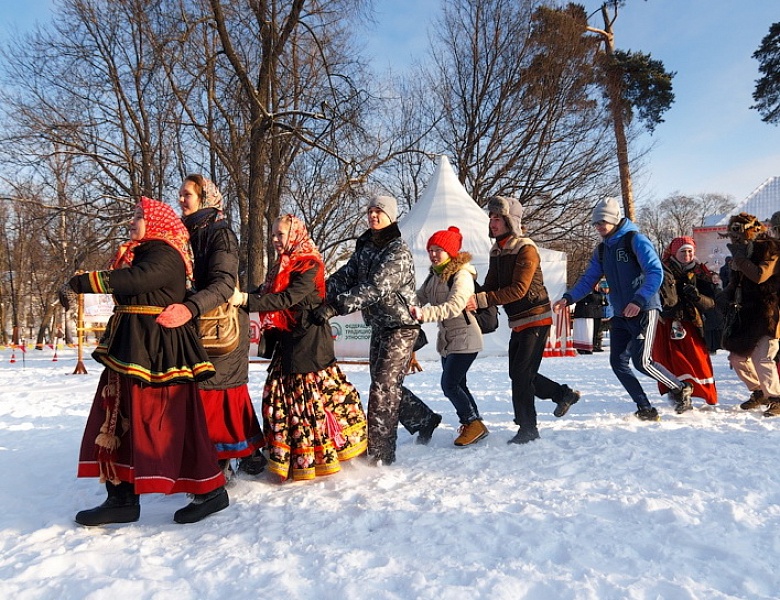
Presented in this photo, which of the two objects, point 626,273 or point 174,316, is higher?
point 626,273

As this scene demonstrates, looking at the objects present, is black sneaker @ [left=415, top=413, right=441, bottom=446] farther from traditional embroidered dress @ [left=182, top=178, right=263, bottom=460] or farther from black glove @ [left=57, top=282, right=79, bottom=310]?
black glove @ [left=57, top=282, right=79, bottom=310]

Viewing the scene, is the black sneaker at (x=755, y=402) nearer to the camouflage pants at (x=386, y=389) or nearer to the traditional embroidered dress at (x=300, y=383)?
the camouflage pants at (x=386, y=389)

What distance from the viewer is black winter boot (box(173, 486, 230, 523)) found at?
2764 millimetres

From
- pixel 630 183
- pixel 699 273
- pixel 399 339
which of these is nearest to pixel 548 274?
pixel 630 183

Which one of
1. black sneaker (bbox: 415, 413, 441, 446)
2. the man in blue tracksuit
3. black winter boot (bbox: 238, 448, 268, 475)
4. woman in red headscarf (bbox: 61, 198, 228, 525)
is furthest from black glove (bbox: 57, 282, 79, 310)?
the man in blue tracksuit

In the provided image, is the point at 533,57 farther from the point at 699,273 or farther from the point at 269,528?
the point at 269,528

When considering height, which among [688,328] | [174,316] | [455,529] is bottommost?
[455,529]

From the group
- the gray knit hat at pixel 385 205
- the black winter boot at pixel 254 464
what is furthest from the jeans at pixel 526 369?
the black winter boot at pixel 254 464

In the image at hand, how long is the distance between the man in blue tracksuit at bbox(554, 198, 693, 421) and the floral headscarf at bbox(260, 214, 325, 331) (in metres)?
2.13

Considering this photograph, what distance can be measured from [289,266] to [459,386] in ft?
5.52

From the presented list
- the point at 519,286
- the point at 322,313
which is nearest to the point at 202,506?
the point at 322,313

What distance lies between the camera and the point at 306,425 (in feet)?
11.1

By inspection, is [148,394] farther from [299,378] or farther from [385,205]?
[385,205]

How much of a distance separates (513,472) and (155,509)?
6.64ft
